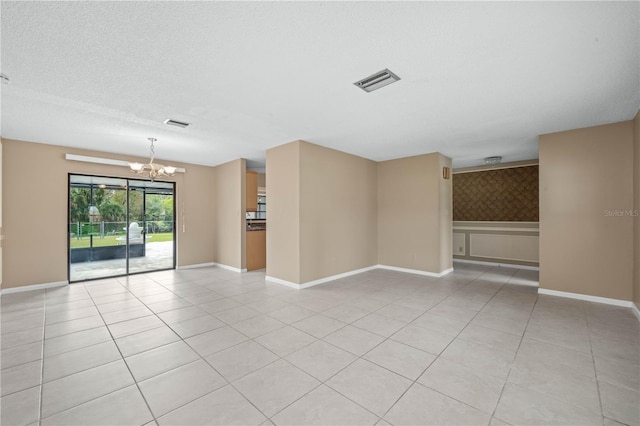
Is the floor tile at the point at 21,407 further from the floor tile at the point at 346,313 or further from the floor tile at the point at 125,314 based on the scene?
the floor tile at the point at 346,313

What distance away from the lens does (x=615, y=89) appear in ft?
9.54

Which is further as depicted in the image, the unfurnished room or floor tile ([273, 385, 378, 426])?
the unfurnished room

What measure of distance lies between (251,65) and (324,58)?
670 millimetres

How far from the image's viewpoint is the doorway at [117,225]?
5547 millimetres

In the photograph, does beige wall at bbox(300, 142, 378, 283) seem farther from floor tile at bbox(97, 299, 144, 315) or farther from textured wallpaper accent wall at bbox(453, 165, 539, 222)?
textured wallpaper accent wall at bbox(453, 165, 539, 222)

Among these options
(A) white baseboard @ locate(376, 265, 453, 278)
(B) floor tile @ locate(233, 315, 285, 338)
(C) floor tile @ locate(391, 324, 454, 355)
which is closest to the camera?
(C) floor tile @ locate(391, 324, 454, 355)

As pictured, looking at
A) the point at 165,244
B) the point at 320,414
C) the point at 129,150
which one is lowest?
the point at 320,414

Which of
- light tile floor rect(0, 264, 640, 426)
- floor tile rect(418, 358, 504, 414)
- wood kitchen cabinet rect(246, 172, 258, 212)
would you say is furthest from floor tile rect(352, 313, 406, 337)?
wood kitchen cabinet rect(246, 172, 258, 212)

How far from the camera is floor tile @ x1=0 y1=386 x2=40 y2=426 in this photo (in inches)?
68.4

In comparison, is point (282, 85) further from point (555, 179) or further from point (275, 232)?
point (555, 179)

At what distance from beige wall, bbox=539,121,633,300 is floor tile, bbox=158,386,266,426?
16.5 ft

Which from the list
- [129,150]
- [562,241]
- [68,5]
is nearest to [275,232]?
[129,150]

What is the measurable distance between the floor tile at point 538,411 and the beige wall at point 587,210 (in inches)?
130

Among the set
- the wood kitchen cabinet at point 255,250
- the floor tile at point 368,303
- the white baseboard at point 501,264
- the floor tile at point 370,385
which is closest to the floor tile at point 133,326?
the floor tile at point 370,385
